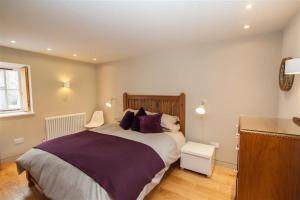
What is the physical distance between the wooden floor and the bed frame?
900 mm

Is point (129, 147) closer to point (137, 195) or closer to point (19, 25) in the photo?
point (137, 195)

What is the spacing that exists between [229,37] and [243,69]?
1.86 ft

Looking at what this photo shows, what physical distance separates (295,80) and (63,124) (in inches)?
173

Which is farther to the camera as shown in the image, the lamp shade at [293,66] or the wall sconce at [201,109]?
the wall sconce at [201,109]

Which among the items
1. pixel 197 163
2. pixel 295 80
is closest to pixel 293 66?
pixel 295 80

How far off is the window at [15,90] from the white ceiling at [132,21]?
25.8 inches

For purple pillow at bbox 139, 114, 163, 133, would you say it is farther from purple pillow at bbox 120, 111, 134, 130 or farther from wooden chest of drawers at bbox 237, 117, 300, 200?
wooden chest of drawers at bbox 237, 117, 300, 200

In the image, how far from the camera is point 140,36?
242 cm

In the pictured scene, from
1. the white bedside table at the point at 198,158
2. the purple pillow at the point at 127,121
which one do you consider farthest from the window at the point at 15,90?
the white bedside table at the point at 198,158

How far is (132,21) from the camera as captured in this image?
189cm

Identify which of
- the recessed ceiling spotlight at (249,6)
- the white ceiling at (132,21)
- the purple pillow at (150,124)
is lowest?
the purple pillow at (150,124)

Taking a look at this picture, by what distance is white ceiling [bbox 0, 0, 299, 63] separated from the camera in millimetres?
1547

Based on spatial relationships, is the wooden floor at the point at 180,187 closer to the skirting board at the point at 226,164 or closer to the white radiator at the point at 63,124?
the skirting board at the point at 226,164

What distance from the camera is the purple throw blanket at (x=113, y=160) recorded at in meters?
1.52
